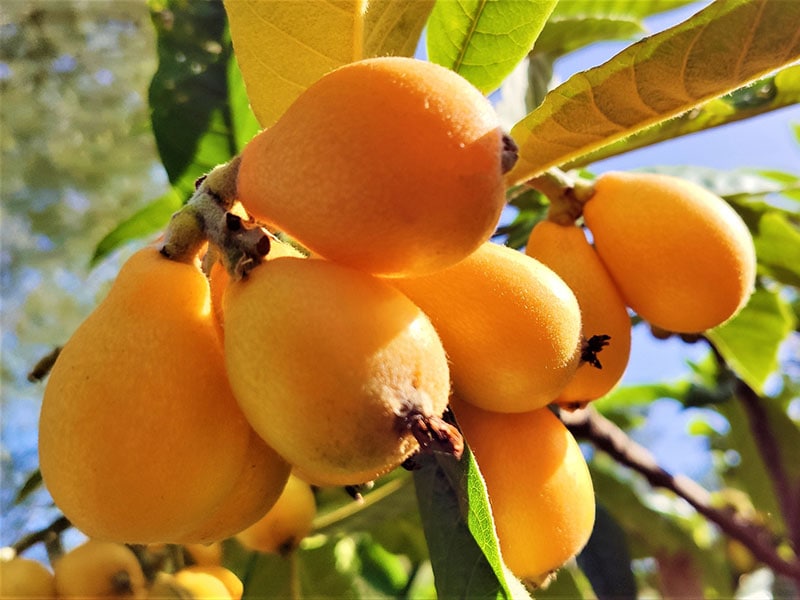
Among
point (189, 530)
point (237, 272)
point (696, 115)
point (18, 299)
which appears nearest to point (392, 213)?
point (237, 272)

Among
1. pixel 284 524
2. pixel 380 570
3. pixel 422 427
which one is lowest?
pixel 380 570

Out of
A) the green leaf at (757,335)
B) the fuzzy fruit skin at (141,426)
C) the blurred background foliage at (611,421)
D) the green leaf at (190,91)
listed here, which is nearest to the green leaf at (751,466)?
the blurred background foliage at (611,421)

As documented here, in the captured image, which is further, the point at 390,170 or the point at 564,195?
the point at 564,195

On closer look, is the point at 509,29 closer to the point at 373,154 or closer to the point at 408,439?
the point at 373,154

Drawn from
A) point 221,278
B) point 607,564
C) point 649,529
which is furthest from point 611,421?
point 221,278

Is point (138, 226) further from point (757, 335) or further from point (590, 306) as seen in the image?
point (757, 335)

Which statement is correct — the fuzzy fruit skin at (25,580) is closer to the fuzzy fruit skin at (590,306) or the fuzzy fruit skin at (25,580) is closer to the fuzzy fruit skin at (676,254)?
the fuzzy fruit skin at (590,306)
